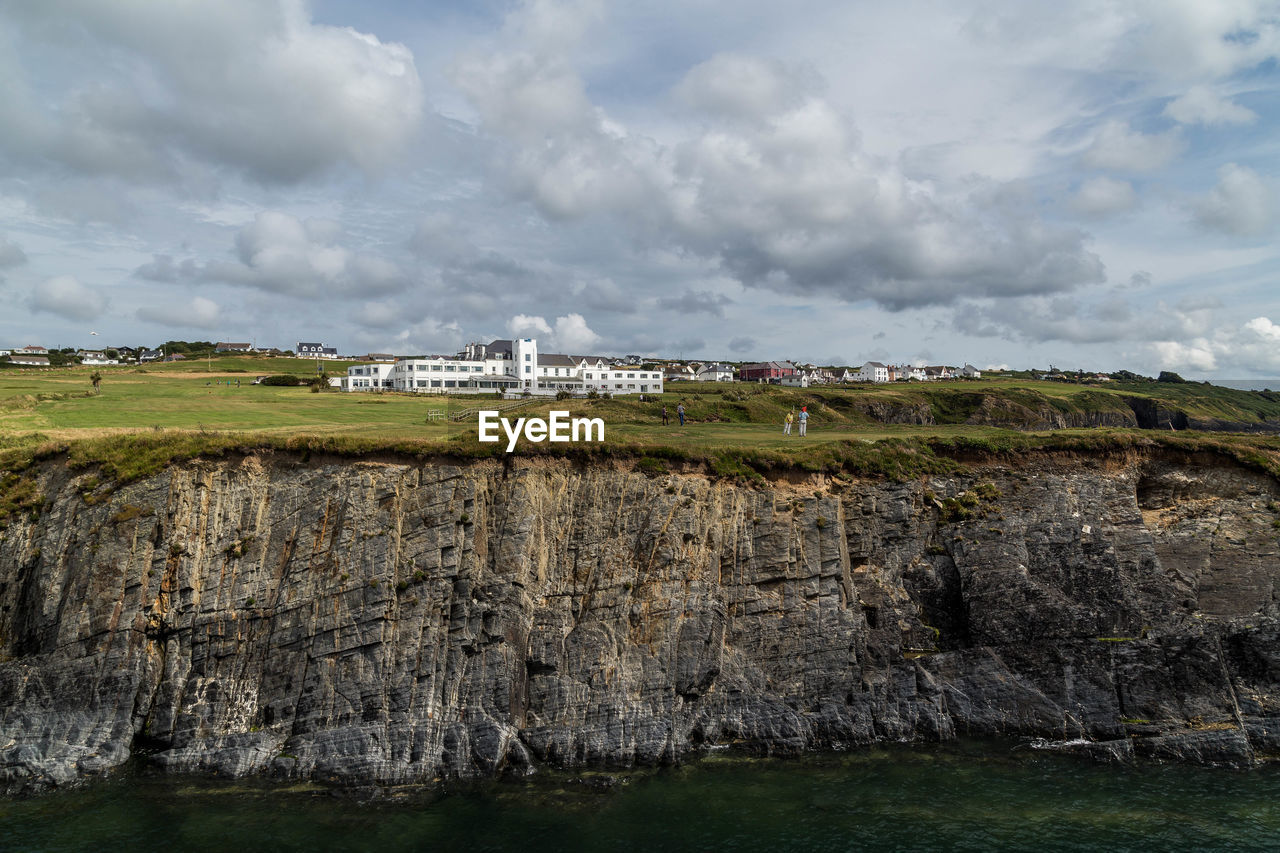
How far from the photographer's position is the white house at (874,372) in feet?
518

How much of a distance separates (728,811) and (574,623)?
906cm

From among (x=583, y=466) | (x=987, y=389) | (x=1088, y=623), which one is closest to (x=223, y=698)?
(x=583, y=466)

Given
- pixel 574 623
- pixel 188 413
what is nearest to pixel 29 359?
pixel 188 413

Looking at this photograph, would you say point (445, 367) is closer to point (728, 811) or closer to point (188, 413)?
point (188, 413)

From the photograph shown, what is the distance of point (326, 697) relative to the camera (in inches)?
1053

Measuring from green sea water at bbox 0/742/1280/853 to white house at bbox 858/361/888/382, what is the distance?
138 m

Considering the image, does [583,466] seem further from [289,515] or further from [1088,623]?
[1088,623]

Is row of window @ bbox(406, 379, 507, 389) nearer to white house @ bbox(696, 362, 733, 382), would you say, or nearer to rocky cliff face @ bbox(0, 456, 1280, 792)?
rocky cliff face @ bbox(0, 456, 1280, 792)

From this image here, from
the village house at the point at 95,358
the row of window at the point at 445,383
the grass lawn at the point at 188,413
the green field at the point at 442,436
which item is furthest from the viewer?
the village house at the point at 95,358

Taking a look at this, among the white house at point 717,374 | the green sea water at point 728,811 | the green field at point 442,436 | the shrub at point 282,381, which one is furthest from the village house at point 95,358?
the green sea water at point 728,811

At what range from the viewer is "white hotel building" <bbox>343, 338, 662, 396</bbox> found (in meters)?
88.6

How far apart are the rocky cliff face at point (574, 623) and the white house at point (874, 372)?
12822 cm

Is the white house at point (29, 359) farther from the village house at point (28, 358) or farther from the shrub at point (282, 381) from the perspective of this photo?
the shrub at point (282, 381)

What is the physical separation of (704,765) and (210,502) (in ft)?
72.2
